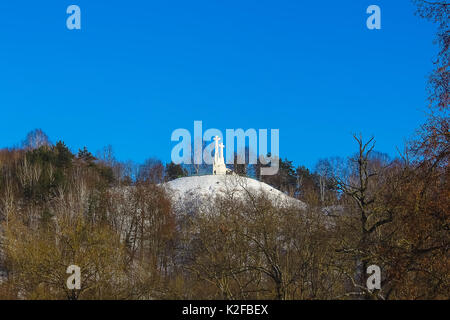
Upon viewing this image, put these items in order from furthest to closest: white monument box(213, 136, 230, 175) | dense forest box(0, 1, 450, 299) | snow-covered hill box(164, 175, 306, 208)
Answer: white monument box(213, 136, 230, 175) → snow-covered hill box(164, 175, 306, 208) → dense forest box(0, 1, 450, 299)

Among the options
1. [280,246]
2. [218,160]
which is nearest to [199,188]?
[218,160]

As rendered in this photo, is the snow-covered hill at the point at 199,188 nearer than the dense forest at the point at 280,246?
No

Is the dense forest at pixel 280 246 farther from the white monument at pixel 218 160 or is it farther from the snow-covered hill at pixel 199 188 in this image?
the white monument at pixel 218 160

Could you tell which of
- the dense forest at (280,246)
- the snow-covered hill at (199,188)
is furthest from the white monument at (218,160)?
the dense forest at (280,246)

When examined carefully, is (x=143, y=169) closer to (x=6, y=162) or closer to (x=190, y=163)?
(x=190, y=163)

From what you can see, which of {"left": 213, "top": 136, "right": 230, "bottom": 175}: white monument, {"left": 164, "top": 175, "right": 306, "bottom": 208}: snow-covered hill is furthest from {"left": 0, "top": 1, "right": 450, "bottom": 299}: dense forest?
{"left": 213, "top": 136, "right": 230, "bottom": 175}: white monument

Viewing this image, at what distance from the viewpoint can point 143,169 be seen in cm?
8825

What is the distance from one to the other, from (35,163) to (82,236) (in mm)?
38135

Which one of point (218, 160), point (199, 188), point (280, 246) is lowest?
point (280, 246)

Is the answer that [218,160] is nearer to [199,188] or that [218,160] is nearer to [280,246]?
[199,188]

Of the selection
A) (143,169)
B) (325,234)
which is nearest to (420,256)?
(325,234)

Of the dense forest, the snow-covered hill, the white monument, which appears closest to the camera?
the dense forest

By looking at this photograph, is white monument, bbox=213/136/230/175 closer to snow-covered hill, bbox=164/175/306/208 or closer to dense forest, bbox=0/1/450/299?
snow-covered hill, bbox=164/175/306/208
